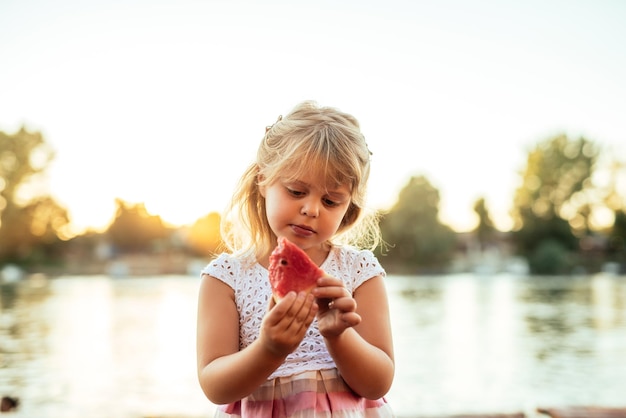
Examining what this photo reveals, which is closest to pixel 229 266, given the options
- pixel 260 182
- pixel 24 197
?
pixel 260 182

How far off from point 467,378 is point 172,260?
39762 mm

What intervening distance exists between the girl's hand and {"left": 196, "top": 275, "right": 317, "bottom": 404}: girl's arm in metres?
0.03

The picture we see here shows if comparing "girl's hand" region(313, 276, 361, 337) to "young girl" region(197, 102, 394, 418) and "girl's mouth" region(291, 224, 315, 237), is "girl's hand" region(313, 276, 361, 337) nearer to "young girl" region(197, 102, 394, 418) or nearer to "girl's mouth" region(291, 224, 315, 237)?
"young girl" region(197, 102, 394, 418)

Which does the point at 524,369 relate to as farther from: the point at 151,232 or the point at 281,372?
the point at 151,232

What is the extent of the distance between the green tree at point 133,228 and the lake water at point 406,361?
2761 centimetres

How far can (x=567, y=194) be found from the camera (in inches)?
1725

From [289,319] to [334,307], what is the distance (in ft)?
0.34

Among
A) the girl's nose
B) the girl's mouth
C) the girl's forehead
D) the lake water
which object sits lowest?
the lake water

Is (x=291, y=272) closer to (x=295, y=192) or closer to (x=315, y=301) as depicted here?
(x=315, y=301)

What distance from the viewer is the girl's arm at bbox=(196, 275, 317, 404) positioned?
1296mm

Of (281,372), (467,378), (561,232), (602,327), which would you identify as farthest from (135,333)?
(561,232)

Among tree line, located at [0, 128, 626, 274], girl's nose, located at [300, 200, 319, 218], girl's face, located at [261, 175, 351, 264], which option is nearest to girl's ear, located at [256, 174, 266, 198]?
girl's face, located at [261, 175, 351, 264]

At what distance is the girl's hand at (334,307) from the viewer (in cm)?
130

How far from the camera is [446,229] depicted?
41.8 metres
